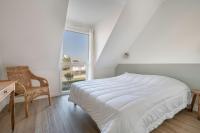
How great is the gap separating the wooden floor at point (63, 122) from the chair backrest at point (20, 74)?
2.15 ft

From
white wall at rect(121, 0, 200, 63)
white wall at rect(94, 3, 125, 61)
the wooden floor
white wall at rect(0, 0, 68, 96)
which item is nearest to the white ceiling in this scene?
white wall at rect(94, 3, 125, 61)

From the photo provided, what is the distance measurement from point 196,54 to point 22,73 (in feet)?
13.5

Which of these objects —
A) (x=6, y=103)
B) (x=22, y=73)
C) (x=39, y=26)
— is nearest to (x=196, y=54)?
(x=39, y=26)

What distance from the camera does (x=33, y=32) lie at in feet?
8.39

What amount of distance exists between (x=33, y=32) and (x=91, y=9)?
1.46 meters

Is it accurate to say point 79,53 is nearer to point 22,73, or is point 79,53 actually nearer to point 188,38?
point 22,73

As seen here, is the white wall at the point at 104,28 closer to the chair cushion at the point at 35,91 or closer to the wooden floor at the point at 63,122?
the chair cushion at the point at 35,91

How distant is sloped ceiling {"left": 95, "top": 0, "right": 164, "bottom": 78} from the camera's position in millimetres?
2812

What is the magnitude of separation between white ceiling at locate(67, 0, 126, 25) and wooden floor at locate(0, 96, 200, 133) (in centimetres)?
244

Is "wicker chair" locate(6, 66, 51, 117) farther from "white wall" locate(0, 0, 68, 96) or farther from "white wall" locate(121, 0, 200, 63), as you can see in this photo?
"white wall" locate(121, 0, 200, 63)

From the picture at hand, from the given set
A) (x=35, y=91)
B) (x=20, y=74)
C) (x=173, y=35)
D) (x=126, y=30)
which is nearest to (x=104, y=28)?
(x=126, y=30)

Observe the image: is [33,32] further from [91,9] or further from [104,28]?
[104,28]

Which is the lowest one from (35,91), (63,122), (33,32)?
(63,122)

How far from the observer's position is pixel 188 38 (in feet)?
8.25
